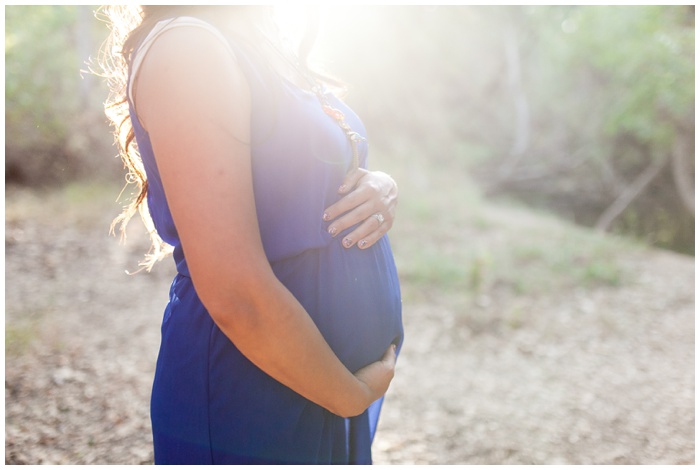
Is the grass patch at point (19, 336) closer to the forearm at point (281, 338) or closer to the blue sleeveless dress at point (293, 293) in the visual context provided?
the blue sleeveless dress at point (293, 293)

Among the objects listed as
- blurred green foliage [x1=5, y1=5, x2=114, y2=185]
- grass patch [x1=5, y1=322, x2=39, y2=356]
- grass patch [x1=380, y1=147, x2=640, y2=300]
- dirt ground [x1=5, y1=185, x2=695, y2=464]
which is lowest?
grass patch [x1=380, y1=147, x2=640, y2=300]

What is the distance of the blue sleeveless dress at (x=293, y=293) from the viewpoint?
3.30 feet

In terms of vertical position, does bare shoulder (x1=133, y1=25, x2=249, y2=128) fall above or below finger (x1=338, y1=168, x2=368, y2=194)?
above

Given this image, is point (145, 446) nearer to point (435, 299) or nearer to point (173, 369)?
point (173, 369)

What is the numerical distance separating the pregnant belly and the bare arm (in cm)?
17

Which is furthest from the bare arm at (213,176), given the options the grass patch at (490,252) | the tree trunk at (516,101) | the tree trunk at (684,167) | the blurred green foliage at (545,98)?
the tree trunk at (516,101)

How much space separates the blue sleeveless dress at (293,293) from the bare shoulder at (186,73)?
8 centimetres

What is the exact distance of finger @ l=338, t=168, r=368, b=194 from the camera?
1.15 meters

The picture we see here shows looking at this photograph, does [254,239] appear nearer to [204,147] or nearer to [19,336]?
[204,147]

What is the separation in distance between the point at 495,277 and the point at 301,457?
16.5 ft

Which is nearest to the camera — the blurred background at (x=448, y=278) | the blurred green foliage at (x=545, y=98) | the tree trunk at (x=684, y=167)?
the blurred background at (x=448, y=278)

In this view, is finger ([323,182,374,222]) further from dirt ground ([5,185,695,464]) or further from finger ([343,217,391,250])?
dirt ground ([5,185,695,464])

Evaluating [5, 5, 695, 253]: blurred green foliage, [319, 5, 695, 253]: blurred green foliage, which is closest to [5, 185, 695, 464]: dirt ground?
[5, 5, 695, 253]: blurred green foliage

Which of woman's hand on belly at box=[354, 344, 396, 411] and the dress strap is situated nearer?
the dress strap
